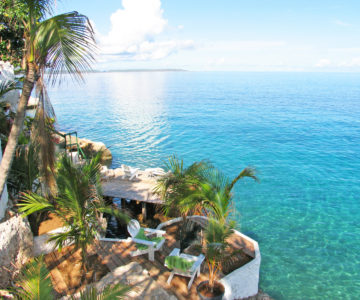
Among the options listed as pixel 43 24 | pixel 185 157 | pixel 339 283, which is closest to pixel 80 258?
pixel 43 24

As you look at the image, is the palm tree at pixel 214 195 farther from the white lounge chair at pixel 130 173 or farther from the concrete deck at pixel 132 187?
the white lounge chair at pixel 130 173

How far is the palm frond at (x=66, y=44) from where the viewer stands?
3.81m

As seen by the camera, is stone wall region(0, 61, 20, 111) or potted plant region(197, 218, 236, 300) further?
stone wall region(0, 61, 20, 111)

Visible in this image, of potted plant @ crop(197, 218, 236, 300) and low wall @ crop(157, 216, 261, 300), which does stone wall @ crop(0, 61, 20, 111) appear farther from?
low wall @ crop(157, 216, 261, 300)

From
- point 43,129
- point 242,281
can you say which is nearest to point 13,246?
point 43,129

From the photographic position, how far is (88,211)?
6422 mm

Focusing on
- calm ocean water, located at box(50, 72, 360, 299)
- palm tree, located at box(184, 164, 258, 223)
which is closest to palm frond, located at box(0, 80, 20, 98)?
calm ocean water, located at box(50, 72, 360, 299)

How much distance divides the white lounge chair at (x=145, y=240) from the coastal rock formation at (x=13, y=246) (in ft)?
8.76

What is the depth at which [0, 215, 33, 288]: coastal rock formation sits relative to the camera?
6.57m

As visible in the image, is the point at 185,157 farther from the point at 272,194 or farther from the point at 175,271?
the point at 175,271

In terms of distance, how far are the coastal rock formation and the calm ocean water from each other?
3.78 m

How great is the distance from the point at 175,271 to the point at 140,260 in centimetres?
134

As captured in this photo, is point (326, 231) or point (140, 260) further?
point (326, 231)

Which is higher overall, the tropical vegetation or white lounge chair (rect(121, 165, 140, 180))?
the tropical vegetation
